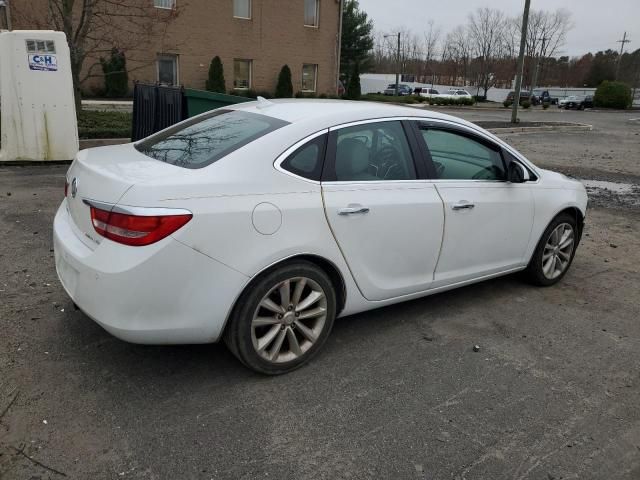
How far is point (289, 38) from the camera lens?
97.9ft

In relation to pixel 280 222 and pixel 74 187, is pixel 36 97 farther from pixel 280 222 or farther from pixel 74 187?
pixel 280 222

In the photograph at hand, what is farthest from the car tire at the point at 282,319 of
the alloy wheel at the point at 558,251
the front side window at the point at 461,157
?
the alloy wheel at the point at 558,251

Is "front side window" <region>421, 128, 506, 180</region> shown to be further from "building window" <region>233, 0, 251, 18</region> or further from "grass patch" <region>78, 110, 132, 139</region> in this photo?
"building window" <region>233, 0, 251, 18</region>

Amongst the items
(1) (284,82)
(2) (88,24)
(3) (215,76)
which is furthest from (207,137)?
(1) (284,82)

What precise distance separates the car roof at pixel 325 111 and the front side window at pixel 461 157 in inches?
5.7

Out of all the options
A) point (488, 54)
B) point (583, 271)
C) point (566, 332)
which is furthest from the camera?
→ point (488, 54)

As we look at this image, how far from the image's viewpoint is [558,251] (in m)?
4.91

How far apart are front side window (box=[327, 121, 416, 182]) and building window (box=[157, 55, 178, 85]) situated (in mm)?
25069

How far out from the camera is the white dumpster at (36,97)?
8.75 metres

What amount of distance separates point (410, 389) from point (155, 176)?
1841mm

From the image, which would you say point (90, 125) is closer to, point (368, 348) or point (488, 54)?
point (368, 348)

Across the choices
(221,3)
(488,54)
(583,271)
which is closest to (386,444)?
(583,271)

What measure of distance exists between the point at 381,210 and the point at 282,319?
0.91m

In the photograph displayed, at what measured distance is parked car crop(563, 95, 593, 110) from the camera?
51.2 meters
